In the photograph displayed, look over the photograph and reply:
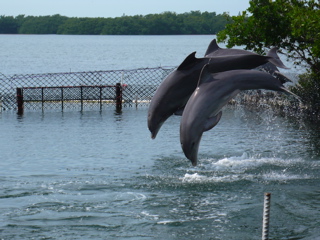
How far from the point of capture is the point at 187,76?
1838 cm

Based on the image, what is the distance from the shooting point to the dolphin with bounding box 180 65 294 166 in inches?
703

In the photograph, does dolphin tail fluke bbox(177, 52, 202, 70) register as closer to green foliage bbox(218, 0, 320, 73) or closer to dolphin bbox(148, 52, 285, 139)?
dolphin bbox(148, 52, 285, 139)

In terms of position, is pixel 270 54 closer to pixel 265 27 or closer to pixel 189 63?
pixel 189 63

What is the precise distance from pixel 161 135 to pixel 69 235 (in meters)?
18.6

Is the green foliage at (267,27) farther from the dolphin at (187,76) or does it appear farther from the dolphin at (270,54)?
the dolphin at (187,76)

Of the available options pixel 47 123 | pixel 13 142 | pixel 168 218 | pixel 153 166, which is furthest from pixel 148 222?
pixel 47 123

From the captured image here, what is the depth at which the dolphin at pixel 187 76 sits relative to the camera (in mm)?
18312

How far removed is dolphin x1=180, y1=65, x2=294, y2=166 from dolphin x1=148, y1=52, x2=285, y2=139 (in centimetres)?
30

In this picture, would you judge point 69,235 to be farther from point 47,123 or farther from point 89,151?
point 47,123

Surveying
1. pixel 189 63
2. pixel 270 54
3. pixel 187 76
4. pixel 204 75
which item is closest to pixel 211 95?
pixel 204 75

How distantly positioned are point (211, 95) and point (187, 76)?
3.04 feet

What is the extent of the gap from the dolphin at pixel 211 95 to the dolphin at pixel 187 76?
298mm

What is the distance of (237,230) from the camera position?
1991cm

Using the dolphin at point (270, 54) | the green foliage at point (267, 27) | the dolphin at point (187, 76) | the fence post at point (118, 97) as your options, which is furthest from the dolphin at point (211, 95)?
the fence post at point (118, 97)
